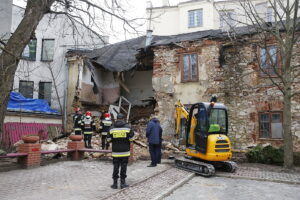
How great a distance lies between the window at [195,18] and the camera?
97.7ft

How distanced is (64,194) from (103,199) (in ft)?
3.02

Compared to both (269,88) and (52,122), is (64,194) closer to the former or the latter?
(269,88)

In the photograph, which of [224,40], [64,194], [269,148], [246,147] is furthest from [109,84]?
[64,194]

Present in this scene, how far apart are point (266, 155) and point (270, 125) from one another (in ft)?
6.23

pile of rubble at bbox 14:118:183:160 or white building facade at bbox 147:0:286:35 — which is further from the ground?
white building facade at bbox 147:0:286:35

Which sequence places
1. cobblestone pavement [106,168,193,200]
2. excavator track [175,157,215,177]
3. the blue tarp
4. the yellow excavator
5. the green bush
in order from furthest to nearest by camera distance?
the blue tarp < the green bush < the yellow excavator < excavator track [175,157,215,177] < cobblestone pavement [106,168,193,200]

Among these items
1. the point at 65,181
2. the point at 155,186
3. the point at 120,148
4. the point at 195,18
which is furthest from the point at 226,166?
the point at 195,18

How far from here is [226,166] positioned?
27.8 ft

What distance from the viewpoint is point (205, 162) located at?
8.34m

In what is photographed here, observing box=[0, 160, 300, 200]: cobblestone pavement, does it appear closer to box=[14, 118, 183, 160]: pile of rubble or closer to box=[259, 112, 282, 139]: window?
box=[14, 118, 183, 160]: pile of rubble

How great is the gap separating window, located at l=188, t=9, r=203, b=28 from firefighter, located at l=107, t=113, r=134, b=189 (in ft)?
87.8

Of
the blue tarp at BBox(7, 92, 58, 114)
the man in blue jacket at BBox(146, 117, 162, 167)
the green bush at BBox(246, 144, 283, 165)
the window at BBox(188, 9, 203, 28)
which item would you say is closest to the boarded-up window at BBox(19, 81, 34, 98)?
the blue tarp at BBox(7, 92, 58, 114)

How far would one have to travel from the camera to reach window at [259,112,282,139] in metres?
11.7

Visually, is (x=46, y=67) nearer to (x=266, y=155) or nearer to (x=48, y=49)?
(x=48, y=49)
